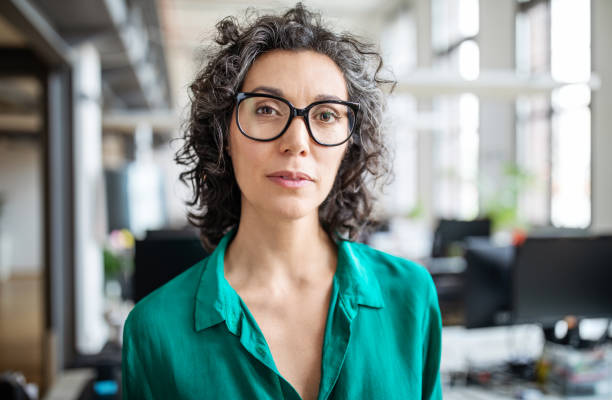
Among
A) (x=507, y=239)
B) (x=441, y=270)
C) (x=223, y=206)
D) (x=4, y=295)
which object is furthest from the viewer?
(x=4, y=295)

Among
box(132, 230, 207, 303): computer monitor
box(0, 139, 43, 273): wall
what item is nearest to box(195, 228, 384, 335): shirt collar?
box(132, 230, 207, 303): computer monitor

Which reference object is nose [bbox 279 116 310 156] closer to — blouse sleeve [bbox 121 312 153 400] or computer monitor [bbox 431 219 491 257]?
blouse sleeve [bbox 121 312 153 400]

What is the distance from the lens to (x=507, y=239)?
5148 mm

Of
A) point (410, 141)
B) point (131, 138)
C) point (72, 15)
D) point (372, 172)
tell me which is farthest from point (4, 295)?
point (372, 172)

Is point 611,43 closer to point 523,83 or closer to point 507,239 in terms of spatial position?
point 507,239

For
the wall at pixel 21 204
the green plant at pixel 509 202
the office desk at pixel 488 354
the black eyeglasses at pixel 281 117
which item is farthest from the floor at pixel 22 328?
the green plant at pixel 509 202

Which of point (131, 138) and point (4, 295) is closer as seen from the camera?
point (4, 295)

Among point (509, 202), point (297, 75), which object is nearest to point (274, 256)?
point (297, 75)

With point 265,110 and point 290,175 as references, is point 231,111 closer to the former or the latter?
point 265,110

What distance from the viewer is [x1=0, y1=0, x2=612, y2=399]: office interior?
2240 mm

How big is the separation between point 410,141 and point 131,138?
621 centimetres

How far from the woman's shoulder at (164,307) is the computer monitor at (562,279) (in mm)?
1802

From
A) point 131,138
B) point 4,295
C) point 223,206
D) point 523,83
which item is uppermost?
point 131,138

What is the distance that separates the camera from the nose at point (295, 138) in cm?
89
